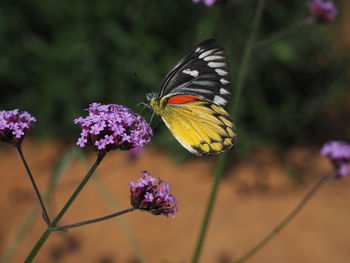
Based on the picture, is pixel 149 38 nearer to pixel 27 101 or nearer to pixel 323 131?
pixel 27 101

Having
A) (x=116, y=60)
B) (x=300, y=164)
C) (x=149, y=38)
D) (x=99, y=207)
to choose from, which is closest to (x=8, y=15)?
(x=116, y=60)

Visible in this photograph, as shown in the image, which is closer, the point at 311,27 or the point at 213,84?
the point at 213,84

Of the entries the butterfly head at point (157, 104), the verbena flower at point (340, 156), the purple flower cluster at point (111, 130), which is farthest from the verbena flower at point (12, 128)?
the verbena flower at point (340, 156)

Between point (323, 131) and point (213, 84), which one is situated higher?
point (213, 84)

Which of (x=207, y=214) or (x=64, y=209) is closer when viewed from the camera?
(x=64, y=209)

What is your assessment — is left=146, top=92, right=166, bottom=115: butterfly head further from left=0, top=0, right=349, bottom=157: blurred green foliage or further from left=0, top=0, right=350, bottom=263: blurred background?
left=0, top=0, right=349, bottom=157: blurred green foliage

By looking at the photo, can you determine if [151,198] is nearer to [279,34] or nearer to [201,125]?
[201,125]

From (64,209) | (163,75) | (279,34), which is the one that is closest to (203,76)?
(279,34)
